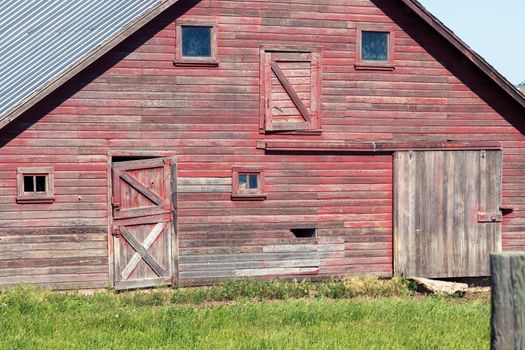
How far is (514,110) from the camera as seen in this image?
62.7ft

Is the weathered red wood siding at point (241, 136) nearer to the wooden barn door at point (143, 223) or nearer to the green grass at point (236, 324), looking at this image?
the wooden barn door at point (143, 223)

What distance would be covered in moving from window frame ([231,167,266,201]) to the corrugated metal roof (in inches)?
145

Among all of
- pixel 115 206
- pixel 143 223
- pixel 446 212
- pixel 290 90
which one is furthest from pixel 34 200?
pixel 446 212

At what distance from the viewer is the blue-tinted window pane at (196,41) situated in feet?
56.7

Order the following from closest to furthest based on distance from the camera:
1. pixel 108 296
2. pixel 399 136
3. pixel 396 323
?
pixel 396 323 < pixel 108 296 < pixel 399 136

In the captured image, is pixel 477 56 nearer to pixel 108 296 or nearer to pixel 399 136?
pixel 399 136

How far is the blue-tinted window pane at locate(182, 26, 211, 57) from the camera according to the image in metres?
17.3

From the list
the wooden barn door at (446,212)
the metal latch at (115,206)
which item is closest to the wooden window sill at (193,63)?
the metal latch at (115,206)

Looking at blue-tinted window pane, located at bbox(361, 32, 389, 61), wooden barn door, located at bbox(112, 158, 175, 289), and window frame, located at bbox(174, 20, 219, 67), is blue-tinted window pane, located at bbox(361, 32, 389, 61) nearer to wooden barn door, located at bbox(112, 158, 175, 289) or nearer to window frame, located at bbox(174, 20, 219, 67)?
window frame, located at bbox(174, 20, 219, 67)

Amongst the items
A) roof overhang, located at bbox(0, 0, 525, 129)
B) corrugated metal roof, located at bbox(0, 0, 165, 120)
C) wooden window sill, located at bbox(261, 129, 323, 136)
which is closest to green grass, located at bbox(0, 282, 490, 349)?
roof overhang, located at bbox(0, 0, 525, 129)

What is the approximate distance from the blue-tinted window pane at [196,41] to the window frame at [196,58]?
0.27ft

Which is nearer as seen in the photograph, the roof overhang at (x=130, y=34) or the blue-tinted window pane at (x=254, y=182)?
the roof overhang at (x=130, y=34)

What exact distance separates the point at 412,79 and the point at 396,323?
23.1 ft

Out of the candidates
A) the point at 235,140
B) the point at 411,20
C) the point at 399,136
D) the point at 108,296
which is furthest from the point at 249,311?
the point at 411,20
